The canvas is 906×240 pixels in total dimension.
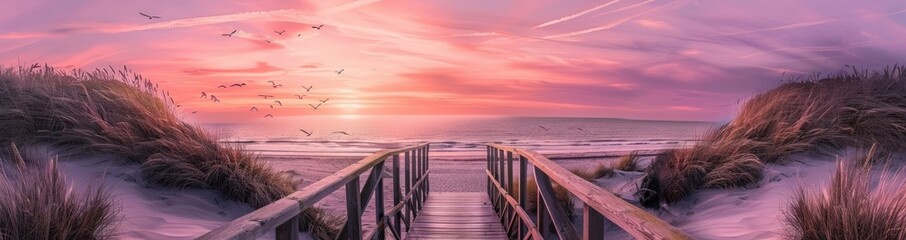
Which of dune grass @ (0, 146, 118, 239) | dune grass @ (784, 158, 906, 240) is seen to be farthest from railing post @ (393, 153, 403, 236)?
dune grass @ (784, 158, 906, 240)

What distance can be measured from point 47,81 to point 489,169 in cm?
691

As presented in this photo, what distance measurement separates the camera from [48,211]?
3.42 m

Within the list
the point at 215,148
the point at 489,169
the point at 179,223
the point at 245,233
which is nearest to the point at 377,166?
the point at 179,223

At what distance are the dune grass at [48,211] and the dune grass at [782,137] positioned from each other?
6.11 m

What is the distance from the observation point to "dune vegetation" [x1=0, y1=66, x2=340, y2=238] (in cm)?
565

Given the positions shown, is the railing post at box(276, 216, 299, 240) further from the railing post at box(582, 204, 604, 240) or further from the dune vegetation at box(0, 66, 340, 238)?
the dune vegetation at box(0, 66, 340, 238)

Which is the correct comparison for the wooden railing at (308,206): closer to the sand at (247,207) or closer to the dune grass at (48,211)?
the sand at (247,207)

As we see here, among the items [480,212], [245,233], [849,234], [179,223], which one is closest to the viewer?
[245,233]

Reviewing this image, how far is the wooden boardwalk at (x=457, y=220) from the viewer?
22.4 ft

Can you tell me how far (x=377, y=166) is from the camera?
16.4 ft

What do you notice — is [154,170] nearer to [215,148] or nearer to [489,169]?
[215,148]

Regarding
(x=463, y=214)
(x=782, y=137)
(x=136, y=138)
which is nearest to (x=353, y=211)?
(x=136, y=138)

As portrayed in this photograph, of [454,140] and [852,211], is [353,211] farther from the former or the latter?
[454,140]

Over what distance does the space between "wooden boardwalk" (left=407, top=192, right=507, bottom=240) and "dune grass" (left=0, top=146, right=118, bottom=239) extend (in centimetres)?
340
